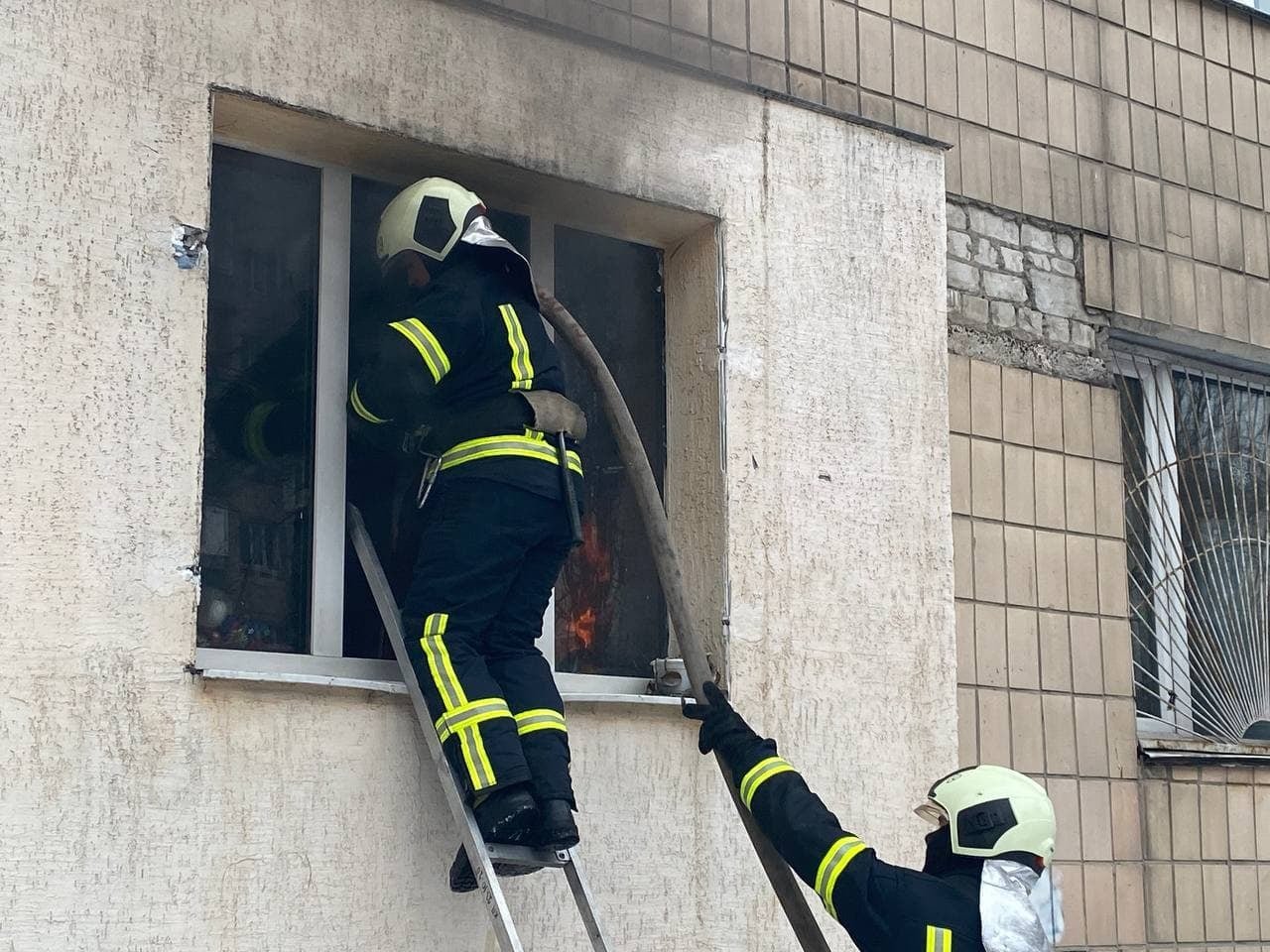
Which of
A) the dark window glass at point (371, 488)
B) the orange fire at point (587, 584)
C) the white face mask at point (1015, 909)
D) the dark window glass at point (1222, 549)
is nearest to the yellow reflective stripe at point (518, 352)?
the dark window glass at point (371, 488)

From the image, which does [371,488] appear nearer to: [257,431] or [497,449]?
[257,431]

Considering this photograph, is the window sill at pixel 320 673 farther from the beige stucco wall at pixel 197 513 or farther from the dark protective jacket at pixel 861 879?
the dark protective jacket at pixel 861 879

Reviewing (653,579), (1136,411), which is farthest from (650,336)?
(1136,411)

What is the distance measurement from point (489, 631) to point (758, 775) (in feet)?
2.53

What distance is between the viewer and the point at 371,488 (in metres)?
4.84

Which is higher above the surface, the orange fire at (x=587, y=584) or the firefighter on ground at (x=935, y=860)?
the orange fire at (x=587, y=584)

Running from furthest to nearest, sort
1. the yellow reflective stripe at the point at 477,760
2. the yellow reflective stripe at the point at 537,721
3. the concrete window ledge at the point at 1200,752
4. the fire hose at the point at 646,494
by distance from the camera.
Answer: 1. the concrete window ledge at the point at 1200,752
2. the fire hose at the point at 646,494
3. the yellow reflective stripe at the point at 537,721
4. the yellow reflective stripe at the point at 477,760

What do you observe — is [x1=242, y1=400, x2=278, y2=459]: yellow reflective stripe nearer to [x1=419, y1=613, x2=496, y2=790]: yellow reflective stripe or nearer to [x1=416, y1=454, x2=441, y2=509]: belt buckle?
[x1=416, y1=454, x2=441, y2=509]: belt buckle

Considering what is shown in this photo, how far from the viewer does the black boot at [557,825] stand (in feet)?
13.9

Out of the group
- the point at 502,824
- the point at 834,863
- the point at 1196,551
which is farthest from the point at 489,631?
the point at 1196,551

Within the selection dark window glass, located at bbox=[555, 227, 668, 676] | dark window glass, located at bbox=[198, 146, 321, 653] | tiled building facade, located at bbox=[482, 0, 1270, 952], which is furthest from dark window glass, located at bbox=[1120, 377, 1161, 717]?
dark window glass, located at bbox=[198, 146, 321, 653]

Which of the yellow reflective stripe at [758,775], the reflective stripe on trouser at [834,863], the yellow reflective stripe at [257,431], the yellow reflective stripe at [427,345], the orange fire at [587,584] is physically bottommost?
the reflective stripe on trouser at [834,863]

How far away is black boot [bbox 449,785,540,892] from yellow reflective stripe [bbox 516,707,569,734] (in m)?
0.18

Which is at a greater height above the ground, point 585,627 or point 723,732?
point 585,627
